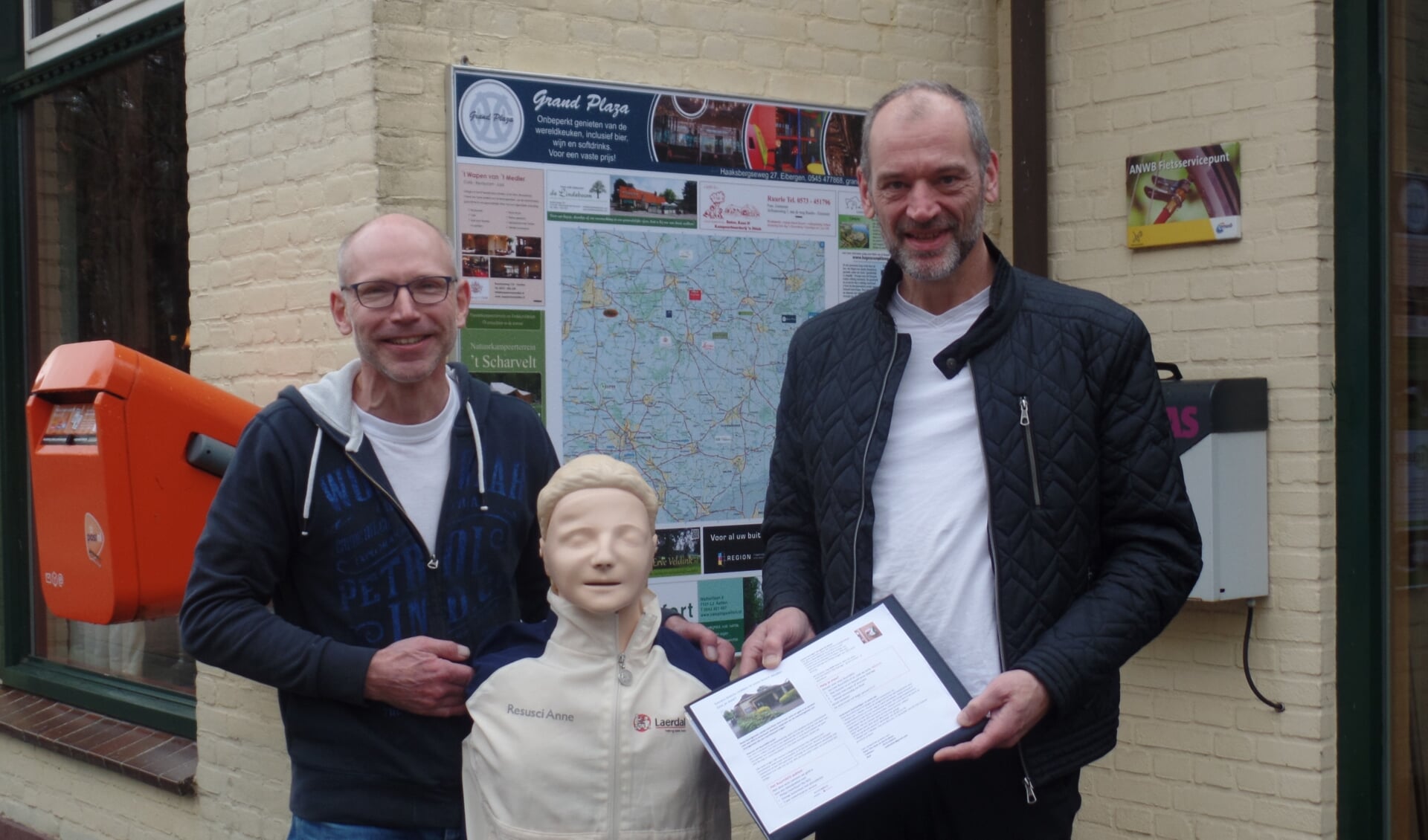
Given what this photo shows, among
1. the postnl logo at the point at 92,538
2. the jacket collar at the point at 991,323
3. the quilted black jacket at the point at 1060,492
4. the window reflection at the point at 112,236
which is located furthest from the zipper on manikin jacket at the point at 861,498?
the window reflection at the point at 112,236

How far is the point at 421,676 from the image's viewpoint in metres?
2.41

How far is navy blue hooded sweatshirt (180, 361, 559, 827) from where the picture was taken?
8.05 ft

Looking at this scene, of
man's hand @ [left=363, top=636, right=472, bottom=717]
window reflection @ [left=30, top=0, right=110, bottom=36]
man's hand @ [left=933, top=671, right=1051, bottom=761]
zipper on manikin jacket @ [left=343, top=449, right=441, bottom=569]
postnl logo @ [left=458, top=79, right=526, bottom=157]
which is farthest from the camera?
window reflection @ [left=30, top=0, right=110, bottom=36]

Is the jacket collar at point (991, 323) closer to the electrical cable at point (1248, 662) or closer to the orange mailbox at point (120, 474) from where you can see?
the orange mailbox at point (120, 474)

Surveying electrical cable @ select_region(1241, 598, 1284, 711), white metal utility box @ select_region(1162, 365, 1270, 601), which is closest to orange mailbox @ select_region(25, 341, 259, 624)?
white metal utility box @ select_region(1162, 365, 1270, 601)

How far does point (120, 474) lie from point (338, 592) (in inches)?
47.5

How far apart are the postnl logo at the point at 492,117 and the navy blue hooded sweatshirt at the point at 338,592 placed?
142 cm

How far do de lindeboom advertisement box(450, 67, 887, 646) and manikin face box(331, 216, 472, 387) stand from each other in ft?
4.14

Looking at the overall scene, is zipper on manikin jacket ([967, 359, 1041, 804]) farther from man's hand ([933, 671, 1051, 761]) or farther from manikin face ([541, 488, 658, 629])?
manikin face ([541, 488, 658, 629])

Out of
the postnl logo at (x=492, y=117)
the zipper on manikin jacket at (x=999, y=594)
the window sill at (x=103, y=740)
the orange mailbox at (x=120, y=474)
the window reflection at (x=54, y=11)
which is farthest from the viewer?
the window reflection at (x=54, y=11)

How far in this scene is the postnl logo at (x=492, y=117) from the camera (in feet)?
12.7

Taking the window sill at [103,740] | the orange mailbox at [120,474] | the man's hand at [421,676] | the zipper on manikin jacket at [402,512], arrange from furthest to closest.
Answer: the window sill at [103,740], the orange mailbox at [120,474], the zipper on manikin jacket at [402,512], the man's hand at [421,676]

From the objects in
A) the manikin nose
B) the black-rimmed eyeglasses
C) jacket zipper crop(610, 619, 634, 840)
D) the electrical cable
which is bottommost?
the electrical cable

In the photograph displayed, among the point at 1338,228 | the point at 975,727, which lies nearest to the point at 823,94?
the point at 1338,228
